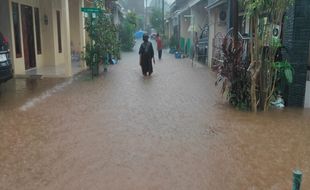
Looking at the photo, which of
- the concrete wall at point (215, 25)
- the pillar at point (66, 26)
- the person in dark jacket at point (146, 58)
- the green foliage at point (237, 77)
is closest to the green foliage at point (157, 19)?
the concrete wall at point (215, 25)

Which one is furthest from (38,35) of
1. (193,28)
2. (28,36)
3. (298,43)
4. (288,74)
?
(288,74)

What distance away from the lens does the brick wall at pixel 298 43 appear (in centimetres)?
838

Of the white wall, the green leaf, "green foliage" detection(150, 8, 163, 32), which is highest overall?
"green foliage" detection(150, 8, 163, 32)

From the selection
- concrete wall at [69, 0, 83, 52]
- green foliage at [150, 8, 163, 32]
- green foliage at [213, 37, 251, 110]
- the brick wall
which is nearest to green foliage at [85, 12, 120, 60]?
concrete wall at [69, 0, 83, 52]

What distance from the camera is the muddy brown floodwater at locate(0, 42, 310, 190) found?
4750 mm

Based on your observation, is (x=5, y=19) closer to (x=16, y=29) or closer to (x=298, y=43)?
(x=16, y=29)

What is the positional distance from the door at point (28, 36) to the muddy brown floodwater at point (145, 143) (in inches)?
192

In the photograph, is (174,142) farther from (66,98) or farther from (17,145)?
(66,98)

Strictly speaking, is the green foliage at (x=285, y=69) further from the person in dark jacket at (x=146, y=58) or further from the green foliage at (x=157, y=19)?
the green foliage at (x=157, y=19)

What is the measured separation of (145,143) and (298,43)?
4.35 metres

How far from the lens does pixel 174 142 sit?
6.21 m

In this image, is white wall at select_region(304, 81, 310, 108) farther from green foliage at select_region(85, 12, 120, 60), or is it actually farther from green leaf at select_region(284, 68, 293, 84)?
green foliage at select_region(85, 12, 120, 60)

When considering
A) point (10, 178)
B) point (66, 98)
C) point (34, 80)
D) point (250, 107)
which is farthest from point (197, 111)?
point (34, 80)

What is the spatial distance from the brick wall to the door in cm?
963
